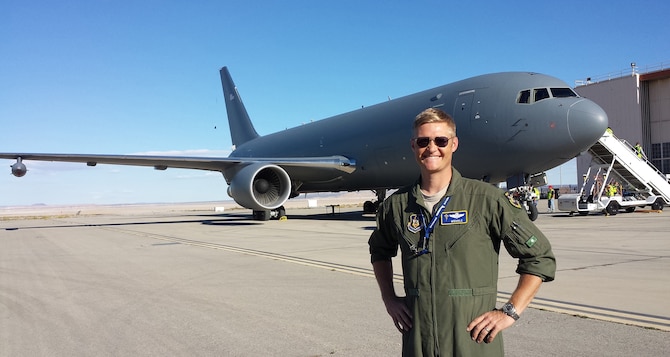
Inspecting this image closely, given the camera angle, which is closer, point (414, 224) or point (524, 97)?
point (414, 224)

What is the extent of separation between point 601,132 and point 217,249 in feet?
31.7

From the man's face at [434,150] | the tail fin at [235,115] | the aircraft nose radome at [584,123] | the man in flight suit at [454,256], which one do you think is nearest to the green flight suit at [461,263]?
the man in flight suit at [454,256]

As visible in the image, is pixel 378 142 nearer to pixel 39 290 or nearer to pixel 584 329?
pixel 39 290

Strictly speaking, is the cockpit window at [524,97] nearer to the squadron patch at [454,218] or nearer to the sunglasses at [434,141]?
the sunglasses at [434,141]

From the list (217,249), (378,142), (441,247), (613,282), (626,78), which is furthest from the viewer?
(626,78)

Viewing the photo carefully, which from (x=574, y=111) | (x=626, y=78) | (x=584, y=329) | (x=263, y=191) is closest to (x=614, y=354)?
(x=584, y=329)

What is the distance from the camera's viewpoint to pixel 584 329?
412cm

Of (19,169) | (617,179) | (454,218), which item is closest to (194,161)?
(19,169)

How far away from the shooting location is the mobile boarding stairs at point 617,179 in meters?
18.7

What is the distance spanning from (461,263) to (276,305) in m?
3.76

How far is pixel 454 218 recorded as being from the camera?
6.68ft

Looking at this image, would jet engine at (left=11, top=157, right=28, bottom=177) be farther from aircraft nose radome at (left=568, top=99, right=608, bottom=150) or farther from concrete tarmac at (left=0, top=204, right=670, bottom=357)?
aircraft nose radome at (left=568, top=99, right=608, bottom=150)

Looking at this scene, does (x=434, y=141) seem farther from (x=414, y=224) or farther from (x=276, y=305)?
(x=276, y=305)

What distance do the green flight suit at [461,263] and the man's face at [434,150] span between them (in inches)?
4.0
